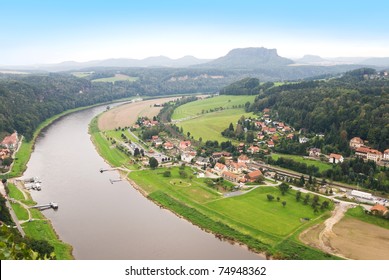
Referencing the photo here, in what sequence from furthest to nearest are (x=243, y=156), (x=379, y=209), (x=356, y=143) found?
(x=356, y=143)
(x=243, y=156)
(x=379, y=209)

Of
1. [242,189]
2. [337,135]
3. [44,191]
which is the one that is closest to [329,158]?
[337,135]

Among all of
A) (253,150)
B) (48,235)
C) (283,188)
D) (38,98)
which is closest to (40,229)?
(48,235)

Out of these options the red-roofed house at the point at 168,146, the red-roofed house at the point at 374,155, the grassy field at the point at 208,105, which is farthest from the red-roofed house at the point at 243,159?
the grassy field at the point at 208,105

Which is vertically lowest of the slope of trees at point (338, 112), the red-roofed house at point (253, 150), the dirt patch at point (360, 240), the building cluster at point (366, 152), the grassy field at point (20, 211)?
the dirt patch at point (360, 240)

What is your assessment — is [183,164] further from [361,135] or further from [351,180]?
[361,135]

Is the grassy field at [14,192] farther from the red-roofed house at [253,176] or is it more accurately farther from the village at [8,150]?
the red-roofed house at [253,176]

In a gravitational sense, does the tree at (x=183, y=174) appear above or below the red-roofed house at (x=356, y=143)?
below

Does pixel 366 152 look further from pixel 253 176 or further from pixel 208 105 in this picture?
pixel 208 105
